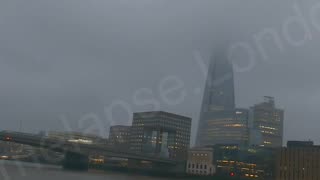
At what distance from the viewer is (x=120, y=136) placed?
111 meters

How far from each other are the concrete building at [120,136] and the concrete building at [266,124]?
31.4 m

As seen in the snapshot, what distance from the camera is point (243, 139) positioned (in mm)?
126000

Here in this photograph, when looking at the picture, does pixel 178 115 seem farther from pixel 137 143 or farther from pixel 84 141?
pixel 84 141

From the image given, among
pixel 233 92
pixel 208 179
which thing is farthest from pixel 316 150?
pixel 233 92

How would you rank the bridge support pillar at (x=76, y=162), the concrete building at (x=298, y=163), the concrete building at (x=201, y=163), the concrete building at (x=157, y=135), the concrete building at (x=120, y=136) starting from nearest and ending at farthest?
the bridge support pillar at (x=76, y=162) < the concrete building at (x=298, y=163) < the concrete building at (x=201, y=163) < the concrete building at (x=120, y=136) < the concrete building at (x=157, y=135)

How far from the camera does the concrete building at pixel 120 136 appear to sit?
10869 cm

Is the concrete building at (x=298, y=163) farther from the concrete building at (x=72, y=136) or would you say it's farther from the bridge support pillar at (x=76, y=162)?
the concrete building at (x=72, y=136)

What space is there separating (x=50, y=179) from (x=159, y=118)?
213 feet

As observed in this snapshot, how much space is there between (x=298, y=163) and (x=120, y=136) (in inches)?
1599

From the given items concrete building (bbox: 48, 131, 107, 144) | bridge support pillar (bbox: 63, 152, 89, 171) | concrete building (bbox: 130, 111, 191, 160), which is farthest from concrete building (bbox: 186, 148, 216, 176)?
bridge support pillar (bbox: 63, 152, 89, 171)

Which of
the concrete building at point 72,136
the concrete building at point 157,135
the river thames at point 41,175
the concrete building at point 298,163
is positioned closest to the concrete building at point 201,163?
the concrete building at point 157,135

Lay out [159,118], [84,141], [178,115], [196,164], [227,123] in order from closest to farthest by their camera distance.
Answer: [84,141], [196,164], [159,118], [178,115], [227,123]

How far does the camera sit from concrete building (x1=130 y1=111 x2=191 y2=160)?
359 ft

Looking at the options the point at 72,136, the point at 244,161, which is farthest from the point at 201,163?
the point at 72,136
